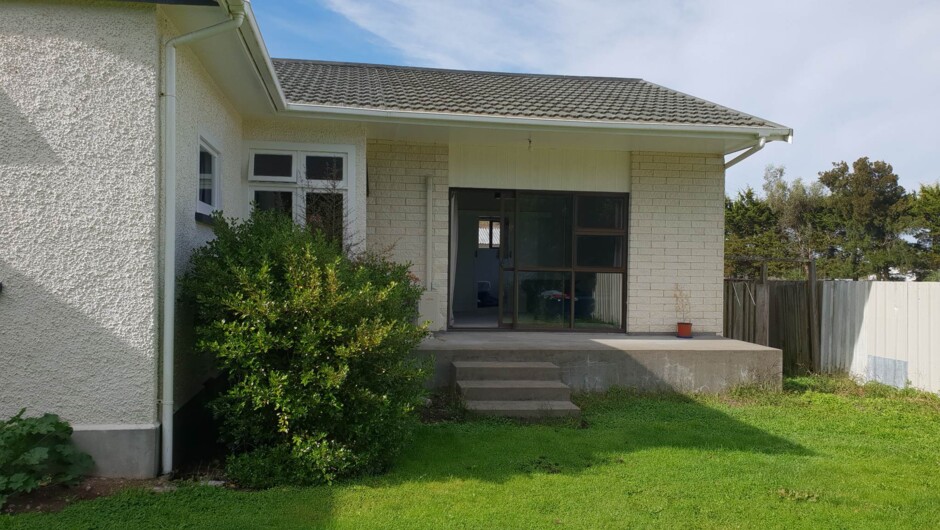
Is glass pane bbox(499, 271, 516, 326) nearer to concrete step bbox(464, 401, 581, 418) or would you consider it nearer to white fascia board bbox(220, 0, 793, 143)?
white fascia board bbox(220, 0, 793, 143)

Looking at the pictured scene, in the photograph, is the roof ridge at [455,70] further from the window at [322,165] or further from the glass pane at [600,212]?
the window at [322,165]

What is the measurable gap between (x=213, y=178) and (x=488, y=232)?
4.73 m

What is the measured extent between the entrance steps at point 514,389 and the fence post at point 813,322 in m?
5.08

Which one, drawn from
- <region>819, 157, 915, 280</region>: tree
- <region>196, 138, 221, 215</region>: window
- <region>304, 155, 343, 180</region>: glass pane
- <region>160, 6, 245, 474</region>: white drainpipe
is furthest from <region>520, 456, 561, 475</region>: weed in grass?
<region>819, 157, 915, 280</region>: tree

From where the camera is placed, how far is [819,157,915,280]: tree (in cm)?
3053

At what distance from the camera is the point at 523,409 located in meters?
6.99

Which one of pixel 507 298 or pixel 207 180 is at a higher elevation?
pixel 207 180

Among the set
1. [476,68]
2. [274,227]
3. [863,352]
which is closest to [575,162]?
[476,68]

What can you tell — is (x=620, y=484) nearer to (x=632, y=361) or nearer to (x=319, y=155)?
(x=632, y=361)

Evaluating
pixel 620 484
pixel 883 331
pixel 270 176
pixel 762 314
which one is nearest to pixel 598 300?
pixel 762 314

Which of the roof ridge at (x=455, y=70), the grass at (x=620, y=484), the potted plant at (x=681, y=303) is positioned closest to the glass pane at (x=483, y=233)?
the potted plant at (x=681, y=303)

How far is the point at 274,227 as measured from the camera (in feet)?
18.3

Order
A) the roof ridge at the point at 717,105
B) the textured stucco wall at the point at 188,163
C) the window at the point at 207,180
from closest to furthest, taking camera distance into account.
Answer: the textured stucco wall at the point at 188,163 < the window at the point at 207,180 < the roof ridge at the point at 717,105

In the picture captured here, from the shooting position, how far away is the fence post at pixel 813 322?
34.7ft
